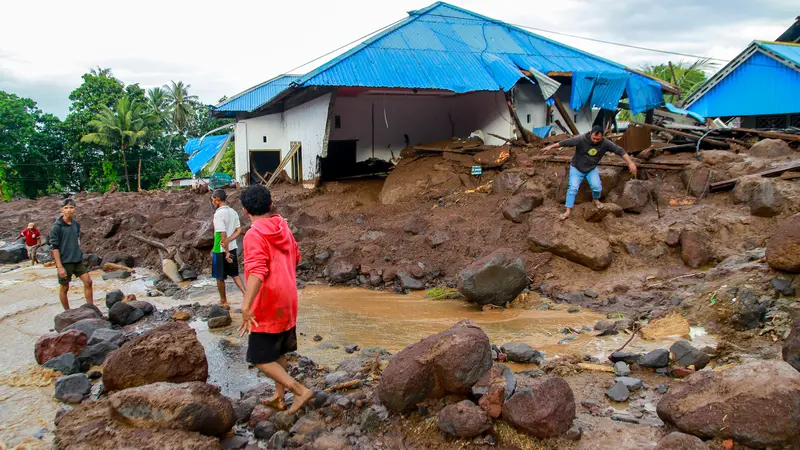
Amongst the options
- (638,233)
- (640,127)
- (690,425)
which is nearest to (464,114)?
(640,127)

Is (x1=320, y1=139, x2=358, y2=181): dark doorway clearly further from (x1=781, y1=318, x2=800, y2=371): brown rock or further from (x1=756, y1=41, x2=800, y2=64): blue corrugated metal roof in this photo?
(x1=756, y1=41, x2=800, y2=64): blue corrugated metal roof

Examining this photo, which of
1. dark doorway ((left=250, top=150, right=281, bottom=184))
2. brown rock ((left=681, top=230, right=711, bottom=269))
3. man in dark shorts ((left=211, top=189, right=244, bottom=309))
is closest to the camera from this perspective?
man in dark shorts ((left=211, top=189, right=244, bottom=309))

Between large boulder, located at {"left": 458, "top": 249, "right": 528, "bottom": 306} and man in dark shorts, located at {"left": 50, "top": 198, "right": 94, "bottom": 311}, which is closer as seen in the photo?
man in dark shorts, located at {"left": 50, "top": 198, "right": 94, "bottom": 311}

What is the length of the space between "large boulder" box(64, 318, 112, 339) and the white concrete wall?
8842 mm

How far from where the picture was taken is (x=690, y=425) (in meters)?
3.52

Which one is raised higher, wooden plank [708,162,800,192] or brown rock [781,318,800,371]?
wooden plank [708,162,800,192]

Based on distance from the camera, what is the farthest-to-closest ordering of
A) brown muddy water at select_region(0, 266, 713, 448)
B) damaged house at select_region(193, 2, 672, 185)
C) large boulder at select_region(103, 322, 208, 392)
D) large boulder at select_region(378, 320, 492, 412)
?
damaged house at select_region(193, 2, 672, 185)
brown muddy water at select_region(0, 266, 713, 448)
large boulder at select_region(103, 322, 208, 392)
large boulder at select_region(378, 320, 492, 412)

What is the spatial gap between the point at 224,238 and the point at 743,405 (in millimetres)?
6060

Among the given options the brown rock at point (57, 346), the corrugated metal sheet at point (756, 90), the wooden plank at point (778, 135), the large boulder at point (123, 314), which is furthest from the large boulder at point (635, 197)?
the corrugated metal sheet at point (756, 90)

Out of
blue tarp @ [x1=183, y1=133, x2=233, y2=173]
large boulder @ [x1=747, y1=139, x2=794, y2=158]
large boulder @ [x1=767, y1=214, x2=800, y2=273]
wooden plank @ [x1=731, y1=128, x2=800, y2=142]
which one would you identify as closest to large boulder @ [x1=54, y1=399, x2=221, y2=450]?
large boulder @ [x1=767, y1=214, x2=800, y2=273]

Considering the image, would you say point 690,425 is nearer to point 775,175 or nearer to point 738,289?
point 738,289

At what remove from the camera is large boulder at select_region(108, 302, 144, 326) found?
286 inches

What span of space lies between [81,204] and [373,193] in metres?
13.7

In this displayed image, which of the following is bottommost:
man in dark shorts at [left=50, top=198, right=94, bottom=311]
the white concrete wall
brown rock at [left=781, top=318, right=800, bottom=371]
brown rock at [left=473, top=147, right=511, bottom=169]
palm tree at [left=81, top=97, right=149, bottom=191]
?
brown rock at [left=781, top=318, right=800, bottom=371]
